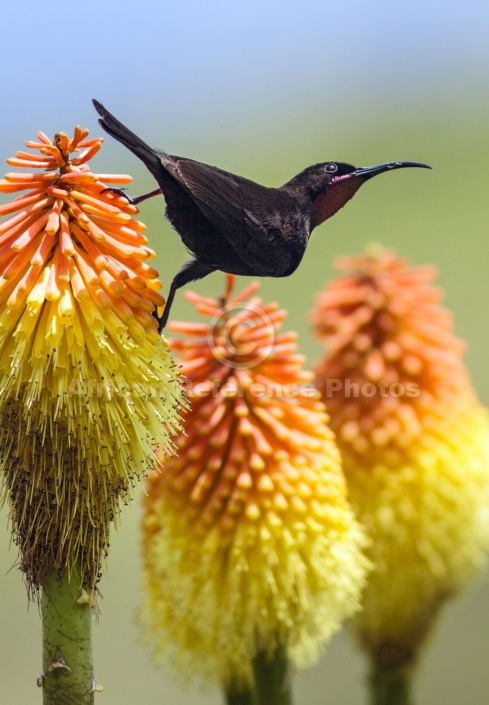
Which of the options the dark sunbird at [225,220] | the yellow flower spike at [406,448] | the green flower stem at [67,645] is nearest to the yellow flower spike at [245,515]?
the yellow flower spike at [406,448]

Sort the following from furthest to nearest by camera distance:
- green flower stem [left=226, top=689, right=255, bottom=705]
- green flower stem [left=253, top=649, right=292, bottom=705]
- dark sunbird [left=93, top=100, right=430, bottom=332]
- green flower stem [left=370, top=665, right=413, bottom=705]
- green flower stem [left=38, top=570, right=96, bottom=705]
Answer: green flower stem [left=370, top=665, right=413, bottom=705] < green flower stem [left=226, top=689, right=255, bottom=705] < green flower stem [left=253, top=649, right=292, bottom=705] < dark sunbird [left=93, top=100, right=430, bottom=332] < green flower stem [left=38, top=570, right=96, bottom=705]

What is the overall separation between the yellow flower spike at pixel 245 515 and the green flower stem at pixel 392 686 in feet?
3.52

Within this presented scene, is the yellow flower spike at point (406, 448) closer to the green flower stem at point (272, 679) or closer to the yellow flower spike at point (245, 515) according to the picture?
the yellow flower spike at point (245, 515)

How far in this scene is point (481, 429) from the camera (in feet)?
21.4

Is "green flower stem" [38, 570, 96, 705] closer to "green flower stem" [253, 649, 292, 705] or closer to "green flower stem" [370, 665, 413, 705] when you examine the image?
"green flower stem" [253, 649, 292, 705]

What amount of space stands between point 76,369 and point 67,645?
0.87m

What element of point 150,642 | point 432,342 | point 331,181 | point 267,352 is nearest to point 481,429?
point 432,342

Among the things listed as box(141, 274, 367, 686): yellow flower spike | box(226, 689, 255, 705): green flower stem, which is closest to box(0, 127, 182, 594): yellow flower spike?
box(141, 274, 367, 686): yellow flower spike

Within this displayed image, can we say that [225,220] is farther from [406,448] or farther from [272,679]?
[406,448]

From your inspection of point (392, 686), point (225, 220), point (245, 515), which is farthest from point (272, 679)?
point (225, 220)

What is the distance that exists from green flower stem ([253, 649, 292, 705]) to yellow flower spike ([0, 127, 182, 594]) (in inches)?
63.3

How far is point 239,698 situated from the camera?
4.98m

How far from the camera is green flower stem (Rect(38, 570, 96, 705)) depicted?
11.0ft

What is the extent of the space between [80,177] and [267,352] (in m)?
1.71
